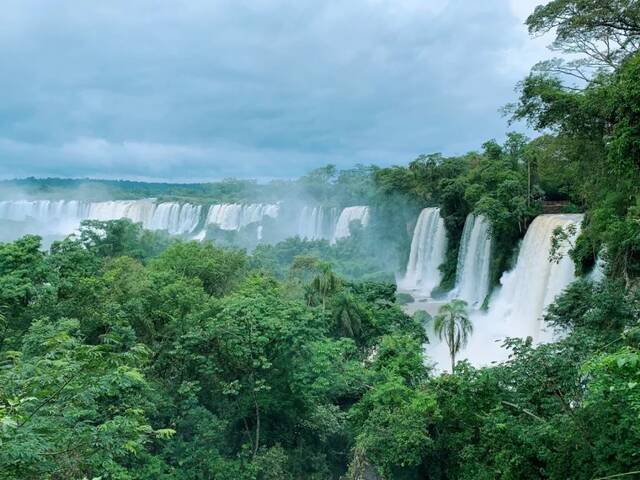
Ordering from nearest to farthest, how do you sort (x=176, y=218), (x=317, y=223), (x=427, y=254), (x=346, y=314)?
(x=346, y=314) < (x=427, y=254) < (x=317, y=223) < (x=176, y=218)

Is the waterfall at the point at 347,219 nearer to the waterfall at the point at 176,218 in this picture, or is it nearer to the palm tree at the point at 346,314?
the waterfall at the point at 176,218

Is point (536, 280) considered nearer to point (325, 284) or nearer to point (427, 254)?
point (325, 284)

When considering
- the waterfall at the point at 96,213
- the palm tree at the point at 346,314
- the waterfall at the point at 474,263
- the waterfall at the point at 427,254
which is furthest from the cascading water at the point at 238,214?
the palm tree at the point at 346,314

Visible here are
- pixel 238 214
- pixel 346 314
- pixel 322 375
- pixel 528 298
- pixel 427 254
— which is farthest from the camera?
pixel 238 214

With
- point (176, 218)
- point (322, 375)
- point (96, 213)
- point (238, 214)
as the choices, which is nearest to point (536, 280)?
point (322, 375)

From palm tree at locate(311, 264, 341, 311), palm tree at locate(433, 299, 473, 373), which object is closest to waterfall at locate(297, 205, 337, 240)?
palm tree at locate(311, 264, 341, 311)

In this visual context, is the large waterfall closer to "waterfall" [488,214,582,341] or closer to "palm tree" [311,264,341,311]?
"palm tree" [311,264,341,311]

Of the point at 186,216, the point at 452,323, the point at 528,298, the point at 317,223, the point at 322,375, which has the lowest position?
the point at 322,375
